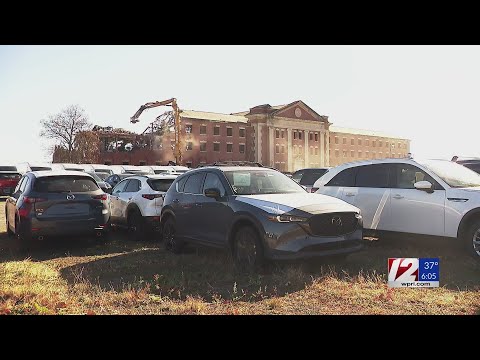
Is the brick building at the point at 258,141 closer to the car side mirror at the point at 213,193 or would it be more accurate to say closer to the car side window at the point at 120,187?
the car side window at the point at 120,187

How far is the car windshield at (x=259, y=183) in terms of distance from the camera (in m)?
7.68

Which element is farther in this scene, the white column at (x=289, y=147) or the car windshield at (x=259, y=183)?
the white column at (x=289, y=147)

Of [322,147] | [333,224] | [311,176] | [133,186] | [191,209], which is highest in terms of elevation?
[322,147]

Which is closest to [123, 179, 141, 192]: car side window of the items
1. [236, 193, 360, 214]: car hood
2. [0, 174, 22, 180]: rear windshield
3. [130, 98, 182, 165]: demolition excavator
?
[236, 193, 360, 214]: car hood

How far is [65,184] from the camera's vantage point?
361 inches

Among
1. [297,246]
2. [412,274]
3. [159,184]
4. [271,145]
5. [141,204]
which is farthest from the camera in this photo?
[271,145]

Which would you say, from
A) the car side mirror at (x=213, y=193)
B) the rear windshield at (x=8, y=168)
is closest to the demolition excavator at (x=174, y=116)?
the rear windshield at (x=8, y=168)

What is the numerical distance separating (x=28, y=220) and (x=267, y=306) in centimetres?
550

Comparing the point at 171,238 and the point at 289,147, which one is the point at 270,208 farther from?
the point at 289,147

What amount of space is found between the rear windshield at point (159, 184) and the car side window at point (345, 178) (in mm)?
3726

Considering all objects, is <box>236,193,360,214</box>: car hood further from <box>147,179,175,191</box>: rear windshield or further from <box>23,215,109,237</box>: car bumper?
<box>147,179,175,191</box>: rear windshield

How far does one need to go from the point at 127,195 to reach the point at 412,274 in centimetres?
709

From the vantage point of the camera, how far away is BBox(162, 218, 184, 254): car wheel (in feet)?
29.0

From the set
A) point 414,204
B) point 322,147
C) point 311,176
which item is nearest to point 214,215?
point 414,204
